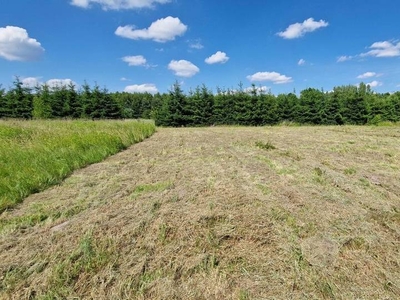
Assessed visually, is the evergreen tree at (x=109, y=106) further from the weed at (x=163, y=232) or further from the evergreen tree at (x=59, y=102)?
the weed at (x=163, y=232)

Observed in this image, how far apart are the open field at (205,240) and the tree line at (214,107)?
21.0 m

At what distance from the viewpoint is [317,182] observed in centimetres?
411

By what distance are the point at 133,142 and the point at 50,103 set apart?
19347 millimetres

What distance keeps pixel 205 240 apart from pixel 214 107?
76.9 ft

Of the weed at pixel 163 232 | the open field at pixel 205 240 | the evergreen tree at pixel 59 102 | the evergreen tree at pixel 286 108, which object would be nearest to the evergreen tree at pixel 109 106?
the evergreen tree at pixel 59 102

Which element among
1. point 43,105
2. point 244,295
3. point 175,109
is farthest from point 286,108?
point 244,295

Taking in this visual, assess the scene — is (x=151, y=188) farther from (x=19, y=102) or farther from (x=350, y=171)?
(x=19, y=102)

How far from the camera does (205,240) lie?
2.34m

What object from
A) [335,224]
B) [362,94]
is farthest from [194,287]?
[362,94]

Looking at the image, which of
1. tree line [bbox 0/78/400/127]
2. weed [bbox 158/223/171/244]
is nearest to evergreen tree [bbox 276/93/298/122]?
tree line [bbox 0/78/400/127]

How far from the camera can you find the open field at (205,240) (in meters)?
1.82

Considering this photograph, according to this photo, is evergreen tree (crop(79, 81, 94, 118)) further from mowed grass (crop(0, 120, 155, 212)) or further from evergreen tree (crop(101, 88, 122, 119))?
mowed grass (crop(0, 120, 155, 212))

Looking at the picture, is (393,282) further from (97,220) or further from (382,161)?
(382,161)

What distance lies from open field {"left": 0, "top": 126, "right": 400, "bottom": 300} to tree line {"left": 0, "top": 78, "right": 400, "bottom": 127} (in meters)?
21.0
